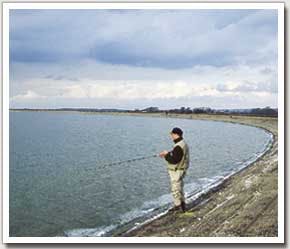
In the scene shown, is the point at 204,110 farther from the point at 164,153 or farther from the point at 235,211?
the point at 235,211

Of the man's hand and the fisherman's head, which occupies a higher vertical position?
the fisherman's head

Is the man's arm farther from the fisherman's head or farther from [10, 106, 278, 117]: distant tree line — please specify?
[10, 106, 278, 117]: distant tree line

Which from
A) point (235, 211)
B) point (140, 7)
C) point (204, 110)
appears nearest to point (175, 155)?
point (204, 110)

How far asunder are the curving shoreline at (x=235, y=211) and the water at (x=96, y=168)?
6 cm

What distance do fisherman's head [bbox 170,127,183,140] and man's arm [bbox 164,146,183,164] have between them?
0.06 metres

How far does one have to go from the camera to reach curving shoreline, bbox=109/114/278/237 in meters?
3.35

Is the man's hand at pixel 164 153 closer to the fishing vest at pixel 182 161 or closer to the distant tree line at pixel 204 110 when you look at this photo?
the fishing vest at pixel 182 161

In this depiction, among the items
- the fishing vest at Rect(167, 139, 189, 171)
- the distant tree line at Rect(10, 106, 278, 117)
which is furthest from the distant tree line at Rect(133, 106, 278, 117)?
the fishing vest at Rect(167, 139, 189, 171)

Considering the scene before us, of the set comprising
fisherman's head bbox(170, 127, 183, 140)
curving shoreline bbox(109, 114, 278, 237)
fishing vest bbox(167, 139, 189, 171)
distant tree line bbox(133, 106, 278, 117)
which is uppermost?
distant tree line bbox(133, 106, 278, 117)

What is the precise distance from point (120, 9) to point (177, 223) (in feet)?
3.71

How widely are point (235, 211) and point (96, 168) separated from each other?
759 mm

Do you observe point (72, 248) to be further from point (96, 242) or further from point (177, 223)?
point (177, 223)

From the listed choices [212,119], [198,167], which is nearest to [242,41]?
[212,119]

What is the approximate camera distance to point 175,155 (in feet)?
11.3
